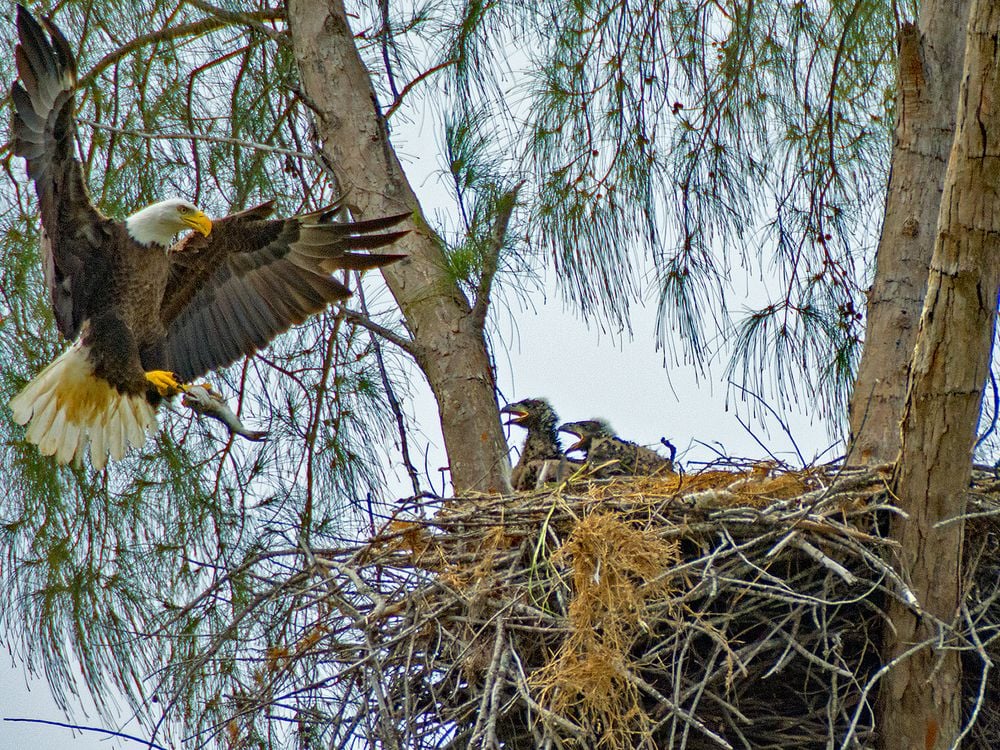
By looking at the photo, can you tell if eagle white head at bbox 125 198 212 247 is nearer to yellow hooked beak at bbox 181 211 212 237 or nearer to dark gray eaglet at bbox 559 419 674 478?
yellow hooked beak at bbox 181 211 212 237

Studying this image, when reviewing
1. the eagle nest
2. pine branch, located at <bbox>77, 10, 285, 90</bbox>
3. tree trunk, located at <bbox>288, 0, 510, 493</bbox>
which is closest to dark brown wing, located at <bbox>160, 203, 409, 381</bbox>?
tree trunk, located at <bbox>288, 0, 510, 493</bbox>

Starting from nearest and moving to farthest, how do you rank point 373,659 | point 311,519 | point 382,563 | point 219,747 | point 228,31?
point 373,659, point 382,563, point 219,747, point 311,519, point 228,31

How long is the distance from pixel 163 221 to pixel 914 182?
279 centimetres

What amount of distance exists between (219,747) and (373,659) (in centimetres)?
162

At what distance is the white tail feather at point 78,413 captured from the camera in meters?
4.80

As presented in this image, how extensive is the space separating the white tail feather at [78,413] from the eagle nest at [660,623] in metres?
1.86

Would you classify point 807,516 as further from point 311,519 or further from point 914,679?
point 311,519

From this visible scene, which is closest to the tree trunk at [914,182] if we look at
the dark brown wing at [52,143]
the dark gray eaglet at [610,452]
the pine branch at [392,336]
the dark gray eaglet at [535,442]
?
the dark gray eaglet at [610,452]

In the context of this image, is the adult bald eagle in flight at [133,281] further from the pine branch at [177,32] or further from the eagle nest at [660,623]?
the eagle nest at [660,623]

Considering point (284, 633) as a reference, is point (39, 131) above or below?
above

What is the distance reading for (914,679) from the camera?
306cm

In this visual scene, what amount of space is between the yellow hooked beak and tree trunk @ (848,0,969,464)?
263cm

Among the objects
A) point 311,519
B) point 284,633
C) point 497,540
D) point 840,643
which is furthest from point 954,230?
point 311,519

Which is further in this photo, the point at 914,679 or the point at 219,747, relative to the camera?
the point at 219,747
